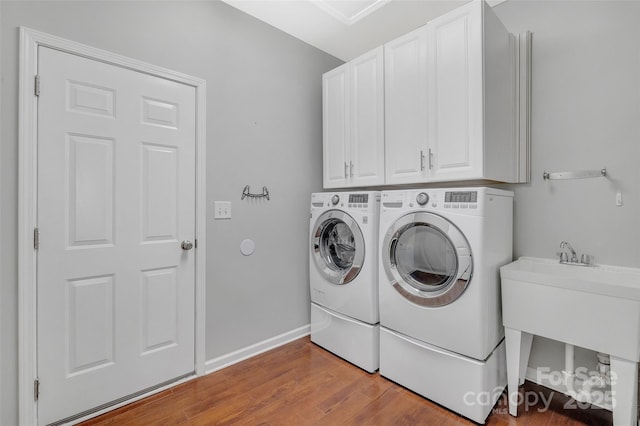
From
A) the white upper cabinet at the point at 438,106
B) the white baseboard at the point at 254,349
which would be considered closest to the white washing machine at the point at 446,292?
the white upper cabinet at the point at 438,106

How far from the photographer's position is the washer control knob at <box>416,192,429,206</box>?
5.86 ft

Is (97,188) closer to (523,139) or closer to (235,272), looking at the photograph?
(235,272)

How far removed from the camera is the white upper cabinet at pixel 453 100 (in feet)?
5.48

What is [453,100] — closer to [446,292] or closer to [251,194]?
[446,292]

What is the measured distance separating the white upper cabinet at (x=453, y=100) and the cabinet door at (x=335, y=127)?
1.43ft

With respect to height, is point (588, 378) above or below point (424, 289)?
below

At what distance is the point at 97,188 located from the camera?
1.69 metres

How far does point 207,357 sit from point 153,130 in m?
1.60

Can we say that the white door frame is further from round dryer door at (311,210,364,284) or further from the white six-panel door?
round dryer door at (311,210,364,284)

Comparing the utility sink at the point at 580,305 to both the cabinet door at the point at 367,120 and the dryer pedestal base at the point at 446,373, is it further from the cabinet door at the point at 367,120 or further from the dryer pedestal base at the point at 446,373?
the cabinet door at the point at 367,120

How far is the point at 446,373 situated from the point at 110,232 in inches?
83.9

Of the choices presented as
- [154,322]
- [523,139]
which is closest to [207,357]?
[154,322]

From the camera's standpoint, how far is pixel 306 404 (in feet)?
5.87

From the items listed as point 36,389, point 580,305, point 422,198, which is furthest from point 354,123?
point 36,389
